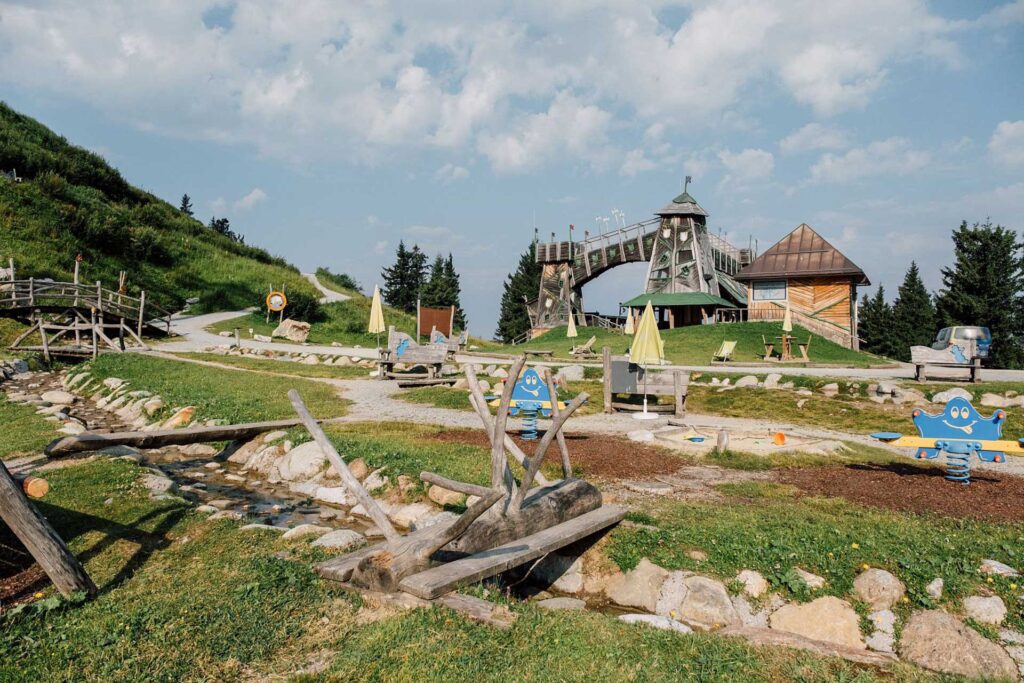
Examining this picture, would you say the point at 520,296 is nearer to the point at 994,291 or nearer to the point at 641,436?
the point at 994,291

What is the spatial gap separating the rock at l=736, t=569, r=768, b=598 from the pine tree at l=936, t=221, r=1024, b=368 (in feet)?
129

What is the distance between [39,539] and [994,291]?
46.2 meters

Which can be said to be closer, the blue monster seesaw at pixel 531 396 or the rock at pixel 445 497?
the rock at pixel 445 497

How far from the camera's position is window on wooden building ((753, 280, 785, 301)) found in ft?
129

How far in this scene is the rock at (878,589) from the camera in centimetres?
604

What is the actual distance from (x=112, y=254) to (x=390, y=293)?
30251 millimetres

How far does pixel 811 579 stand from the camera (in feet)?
20.9

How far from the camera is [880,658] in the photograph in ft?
17.1

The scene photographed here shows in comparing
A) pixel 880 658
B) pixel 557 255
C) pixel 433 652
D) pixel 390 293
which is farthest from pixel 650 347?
pixel 390 293

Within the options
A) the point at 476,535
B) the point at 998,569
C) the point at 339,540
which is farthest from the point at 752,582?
the point at 339,540

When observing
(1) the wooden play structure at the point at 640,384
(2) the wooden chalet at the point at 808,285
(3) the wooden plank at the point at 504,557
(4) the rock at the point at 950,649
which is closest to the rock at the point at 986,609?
(4) the rock at the point at 950,649

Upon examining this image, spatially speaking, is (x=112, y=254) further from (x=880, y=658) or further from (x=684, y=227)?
(x=880, y=658)

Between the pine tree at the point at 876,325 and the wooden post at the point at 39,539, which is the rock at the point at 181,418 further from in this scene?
the pine tree at the point at 876,325

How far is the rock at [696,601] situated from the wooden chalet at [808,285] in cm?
3492
